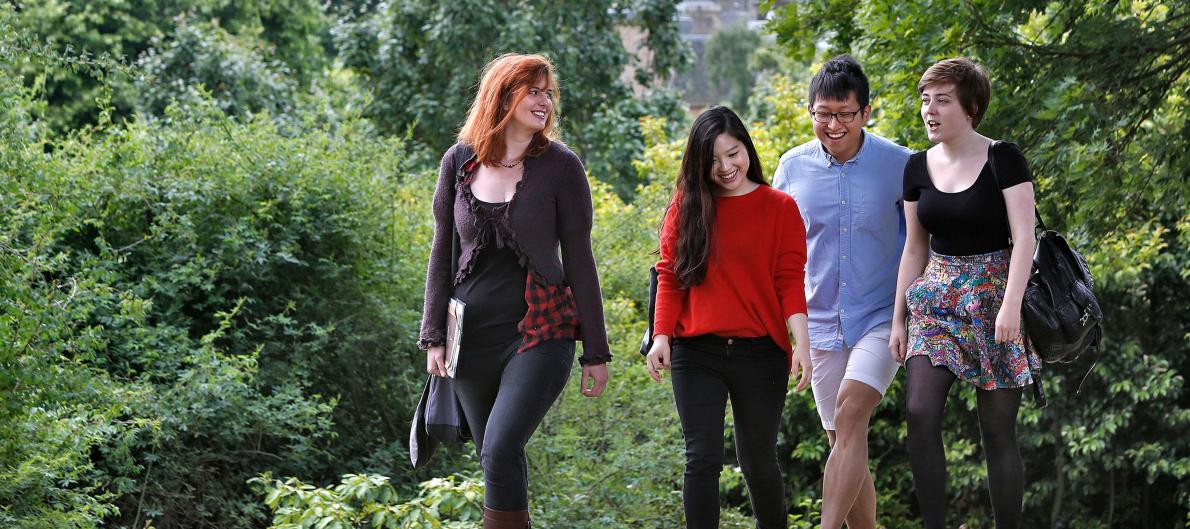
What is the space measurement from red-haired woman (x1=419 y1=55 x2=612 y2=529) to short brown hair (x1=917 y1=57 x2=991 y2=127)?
4.30 feet

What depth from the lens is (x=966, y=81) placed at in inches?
184

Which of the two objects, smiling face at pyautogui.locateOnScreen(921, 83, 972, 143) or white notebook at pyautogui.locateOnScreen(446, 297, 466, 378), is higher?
smiling face at pyautogui.locateOnScreen(921, 83, 972, 143)

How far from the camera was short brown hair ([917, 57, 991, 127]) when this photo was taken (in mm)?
4672

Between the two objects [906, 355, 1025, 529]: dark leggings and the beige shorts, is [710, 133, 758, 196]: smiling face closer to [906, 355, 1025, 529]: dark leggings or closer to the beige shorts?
the beige shorts

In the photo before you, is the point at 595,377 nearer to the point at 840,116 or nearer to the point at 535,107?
the point at 535,107

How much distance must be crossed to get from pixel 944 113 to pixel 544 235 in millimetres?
1474

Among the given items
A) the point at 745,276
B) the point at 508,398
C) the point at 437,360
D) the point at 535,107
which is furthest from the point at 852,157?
the point at 437,360

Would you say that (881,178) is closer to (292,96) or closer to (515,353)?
(515,353)

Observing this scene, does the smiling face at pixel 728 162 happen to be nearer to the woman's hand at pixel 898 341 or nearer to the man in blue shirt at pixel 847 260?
the man in blue shirt at pixel 847 260

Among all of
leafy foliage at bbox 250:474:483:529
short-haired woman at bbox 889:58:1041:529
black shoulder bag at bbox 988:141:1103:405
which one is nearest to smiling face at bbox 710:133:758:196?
short-haired woman at bbox 889:58:1041:529

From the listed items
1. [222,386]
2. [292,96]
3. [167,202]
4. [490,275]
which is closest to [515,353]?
[490,275]

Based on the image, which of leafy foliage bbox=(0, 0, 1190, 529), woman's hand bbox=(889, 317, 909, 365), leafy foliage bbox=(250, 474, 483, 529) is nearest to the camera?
woman's hand bbox=(889, 317, 909, 365)

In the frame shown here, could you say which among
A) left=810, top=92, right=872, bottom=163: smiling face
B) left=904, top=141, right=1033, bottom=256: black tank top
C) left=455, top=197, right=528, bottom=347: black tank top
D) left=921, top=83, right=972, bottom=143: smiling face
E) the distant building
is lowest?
left=455, top=197, right=528, bottom=347: black tank top

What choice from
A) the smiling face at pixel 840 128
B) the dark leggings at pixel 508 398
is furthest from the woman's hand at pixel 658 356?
the smiling face at pixel 840 128
